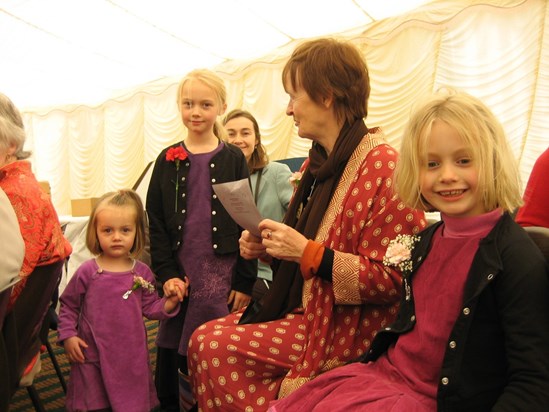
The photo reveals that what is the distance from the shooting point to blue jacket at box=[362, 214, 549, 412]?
872mm

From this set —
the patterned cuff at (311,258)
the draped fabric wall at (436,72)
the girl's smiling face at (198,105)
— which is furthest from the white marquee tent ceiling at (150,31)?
the patterned cuff at (311,258)

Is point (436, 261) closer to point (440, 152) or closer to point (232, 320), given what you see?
point (440, 152)

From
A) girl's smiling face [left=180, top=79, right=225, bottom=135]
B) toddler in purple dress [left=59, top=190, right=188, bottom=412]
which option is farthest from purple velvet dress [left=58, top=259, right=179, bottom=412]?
girl's smiling face [left=180, top=79, right=225, bottom=135]

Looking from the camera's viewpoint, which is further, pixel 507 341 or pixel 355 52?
pixel 355 52

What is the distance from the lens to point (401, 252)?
122cm

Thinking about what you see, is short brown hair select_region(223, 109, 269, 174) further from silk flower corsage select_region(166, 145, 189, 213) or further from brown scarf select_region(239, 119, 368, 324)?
brown scarf select_region(239, 119, 368, 324)

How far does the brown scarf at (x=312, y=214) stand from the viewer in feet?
5.00

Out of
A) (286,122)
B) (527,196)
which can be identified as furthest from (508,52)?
(527,196)

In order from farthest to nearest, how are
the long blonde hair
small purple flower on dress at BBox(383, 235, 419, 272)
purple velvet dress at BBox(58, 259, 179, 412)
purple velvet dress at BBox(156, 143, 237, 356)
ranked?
purple velvet dress at BBox(156, 143, 237, 356) < purple velvet dress at BBox(58, 259, 179, 412) < small purple flower on dress at BBox(383, 235, 419, 272) < the long blonde hair

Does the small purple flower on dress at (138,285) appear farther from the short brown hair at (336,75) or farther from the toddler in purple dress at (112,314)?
the short brown hair at (336,75)

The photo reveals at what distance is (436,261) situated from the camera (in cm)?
112

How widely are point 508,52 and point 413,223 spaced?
436cm

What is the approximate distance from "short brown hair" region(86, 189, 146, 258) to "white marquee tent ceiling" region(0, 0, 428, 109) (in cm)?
398

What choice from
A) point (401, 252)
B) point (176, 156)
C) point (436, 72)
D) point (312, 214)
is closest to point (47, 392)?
point (176, 156)
